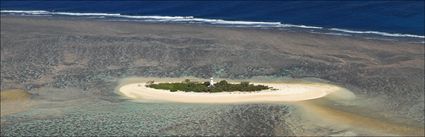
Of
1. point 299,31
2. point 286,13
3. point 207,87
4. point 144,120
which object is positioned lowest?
point 144,120

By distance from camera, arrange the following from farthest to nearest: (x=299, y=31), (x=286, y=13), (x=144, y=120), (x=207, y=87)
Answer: (x=286, y=13) < (x=299, y=31) < (x=207, y=87) < (x=144, y=120)

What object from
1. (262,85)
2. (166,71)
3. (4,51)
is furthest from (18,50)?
(262,85)

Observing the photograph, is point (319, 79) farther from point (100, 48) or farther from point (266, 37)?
point (100, 48)

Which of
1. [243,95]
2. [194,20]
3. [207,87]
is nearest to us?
[243,95]

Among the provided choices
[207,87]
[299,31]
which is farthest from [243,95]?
[299,31]

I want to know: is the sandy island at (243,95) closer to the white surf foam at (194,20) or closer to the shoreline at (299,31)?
the shoreline at (299,31)

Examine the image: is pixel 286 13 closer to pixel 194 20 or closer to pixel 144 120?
pixel 194 20
